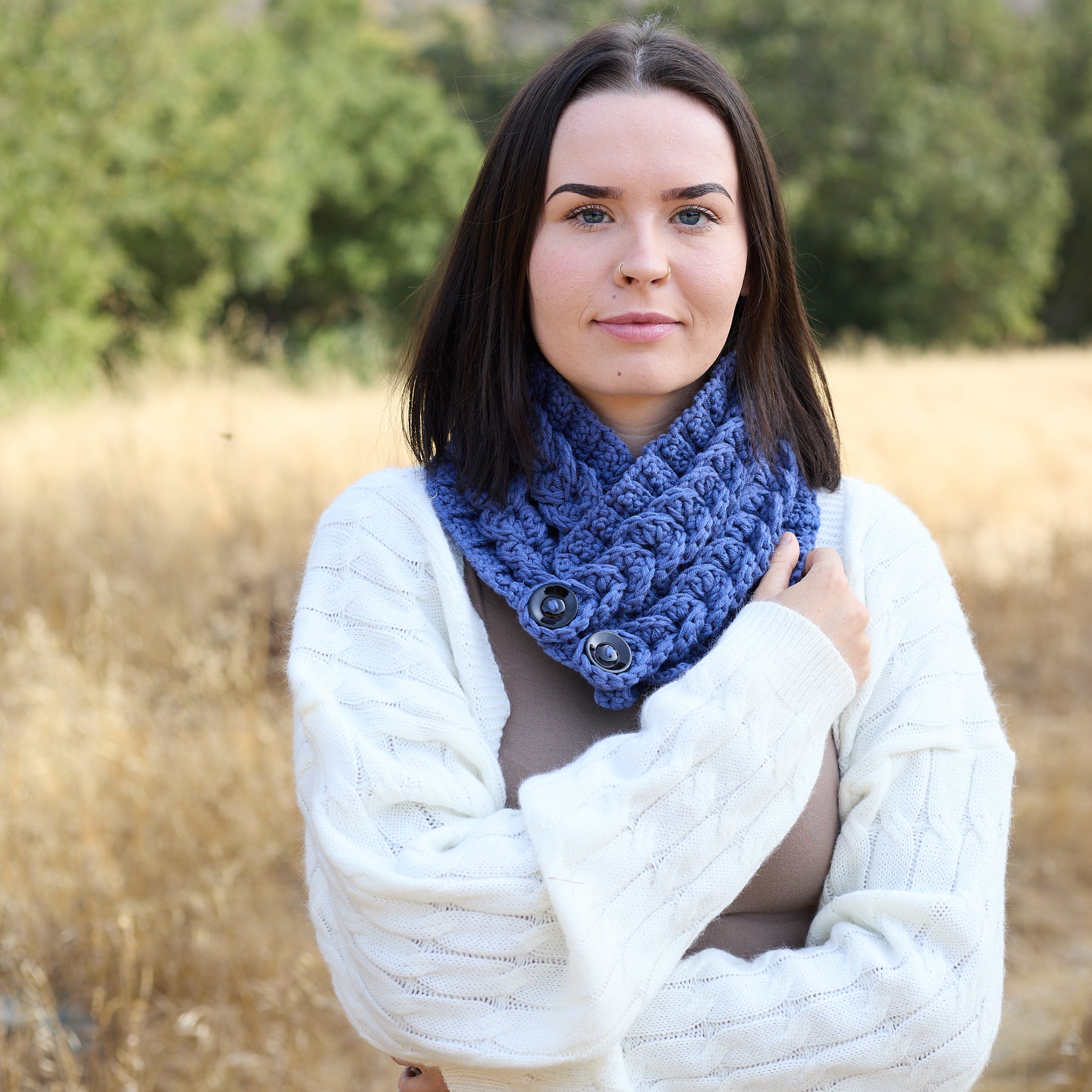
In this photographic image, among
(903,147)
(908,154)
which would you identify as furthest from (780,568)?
(908,154)

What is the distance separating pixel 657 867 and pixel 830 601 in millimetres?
386

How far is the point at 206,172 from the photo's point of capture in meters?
16.9

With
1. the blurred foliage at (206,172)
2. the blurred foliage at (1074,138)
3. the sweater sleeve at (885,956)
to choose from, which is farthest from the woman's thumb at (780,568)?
the blurred foliage at (1074,138)

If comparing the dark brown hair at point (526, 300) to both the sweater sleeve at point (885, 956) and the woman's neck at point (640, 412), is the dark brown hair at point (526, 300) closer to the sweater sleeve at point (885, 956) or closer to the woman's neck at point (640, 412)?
the woman's neck at point (640, 412)

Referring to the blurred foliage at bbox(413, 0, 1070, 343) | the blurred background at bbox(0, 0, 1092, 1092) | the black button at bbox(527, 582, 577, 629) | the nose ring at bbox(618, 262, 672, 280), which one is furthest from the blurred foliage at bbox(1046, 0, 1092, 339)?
the black button at bbox(527, 582, 577, 629)

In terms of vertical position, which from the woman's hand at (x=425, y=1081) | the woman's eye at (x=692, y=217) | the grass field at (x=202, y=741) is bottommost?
the grass field at (x=202, y=741)

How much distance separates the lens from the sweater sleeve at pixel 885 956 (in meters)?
1.27

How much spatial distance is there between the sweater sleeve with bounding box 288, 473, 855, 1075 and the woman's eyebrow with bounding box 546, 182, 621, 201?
0.55m

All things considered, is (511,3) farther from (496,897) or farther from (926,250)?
(496,897)

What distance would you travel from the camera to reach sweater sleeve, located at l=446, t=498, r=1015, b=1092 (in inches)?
50.2

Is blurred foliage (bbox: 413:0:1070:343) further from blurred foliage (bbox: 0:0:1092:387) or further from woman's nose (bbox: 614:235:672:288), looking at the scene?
woman's nose (bbox: 614:235:672:288)

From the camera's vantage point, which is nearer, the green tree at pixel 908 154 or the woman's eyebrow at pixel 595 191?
the woman's eyebrow at pixel 595 191

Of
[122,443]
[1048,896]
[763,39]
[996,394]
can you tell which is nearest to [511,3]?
[763,39]

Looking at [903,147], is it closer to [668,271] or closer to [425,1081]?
[668,271]
